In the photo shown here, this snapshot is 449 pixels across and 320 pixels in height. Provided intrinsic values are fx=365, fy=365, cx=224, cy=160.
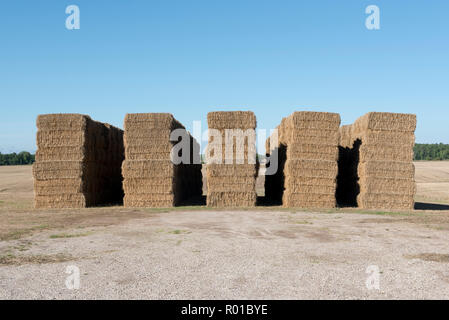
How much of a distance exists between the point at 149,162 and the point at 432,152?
94759mm

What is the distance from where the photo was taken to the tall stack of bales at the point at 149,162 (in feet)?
52.7

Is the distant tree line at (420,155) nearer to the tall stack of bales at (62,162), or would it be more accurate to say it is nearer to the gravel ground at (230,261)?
the tall stack of bales at (62,162)

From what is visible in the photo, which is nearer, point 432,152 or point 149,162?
point 149,162

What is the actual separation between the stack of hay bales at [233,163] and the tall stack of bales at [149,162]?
1.76 meters

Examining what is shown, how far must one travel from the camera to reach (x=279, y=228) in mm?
10477

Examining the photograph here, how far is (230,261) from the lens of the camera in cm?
673

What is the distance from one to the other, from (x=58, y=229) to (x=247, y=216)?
6.19 m

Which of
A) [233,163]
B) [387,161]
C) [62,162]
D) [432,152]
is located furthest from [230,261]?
[432,152]

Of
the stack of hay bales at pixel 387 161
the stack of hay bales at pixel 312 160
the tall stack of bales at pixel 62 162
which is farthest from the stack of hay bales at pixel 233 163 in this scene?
the tall stack of bales at pixel 62 162

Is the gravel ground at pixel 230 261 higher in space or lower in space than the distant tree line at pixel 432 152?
lower

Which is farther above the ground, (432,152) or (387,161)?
(432,152)

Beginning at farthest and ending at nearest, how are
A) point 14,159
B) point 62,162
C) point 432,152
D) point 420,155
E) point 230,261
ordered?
1. point 420,155
2. point 432,152
3. point 14,159
4. point 62,162
5. point 230,261

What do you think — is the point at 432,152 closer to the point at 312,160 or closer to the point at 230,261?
the point at 312,160
